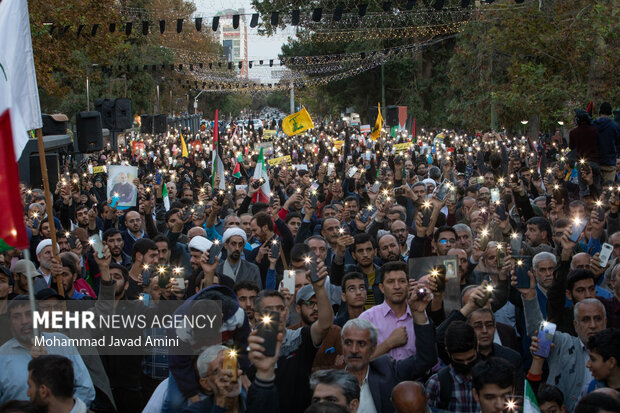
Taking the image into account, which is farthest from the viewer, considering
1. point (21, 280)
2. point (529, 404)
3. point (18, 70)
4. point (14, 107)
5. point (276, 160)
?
point (276, 160)

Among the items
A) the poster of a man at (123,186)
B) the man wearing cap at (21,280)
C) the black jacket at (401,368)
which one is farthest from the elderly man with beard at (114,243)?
the black jacket at (401,368)

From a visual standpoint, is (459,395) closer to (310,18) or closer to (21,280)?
(21,280)

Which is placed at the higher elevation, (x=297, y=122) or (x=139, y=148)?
(x=297, y=122)

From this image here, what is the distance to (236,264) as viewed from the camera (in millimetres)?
7801

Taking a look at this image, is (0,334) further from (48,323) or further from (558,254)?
(558,254)

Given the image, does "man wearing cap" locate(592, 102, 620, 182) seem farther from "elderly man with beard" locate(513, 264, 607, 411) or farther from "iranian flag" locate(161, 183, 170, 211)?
"elderly man with beard" locate(513, 264, 607, 411)

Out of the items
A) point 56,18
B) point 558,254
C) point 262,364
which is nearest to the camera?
point 262,364

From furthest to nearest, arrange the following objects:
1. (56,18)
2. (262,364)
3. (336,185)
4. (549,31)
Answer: (56,18), (549,31), (336,185), (262,364)

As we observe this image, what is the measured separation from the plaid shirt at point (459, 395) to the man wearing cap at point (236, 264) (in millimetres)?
3010

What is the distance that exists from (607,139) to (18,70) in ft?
28.8

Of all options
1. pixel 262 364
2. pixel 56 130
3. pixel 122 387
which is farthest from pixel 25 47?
pixel 56 130

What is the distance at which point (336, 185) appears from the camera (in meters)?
13.1

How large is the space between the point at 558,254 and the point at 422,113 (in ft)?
126

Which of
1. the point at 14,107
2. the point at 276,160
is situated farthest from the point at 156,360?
the point at 276,160
